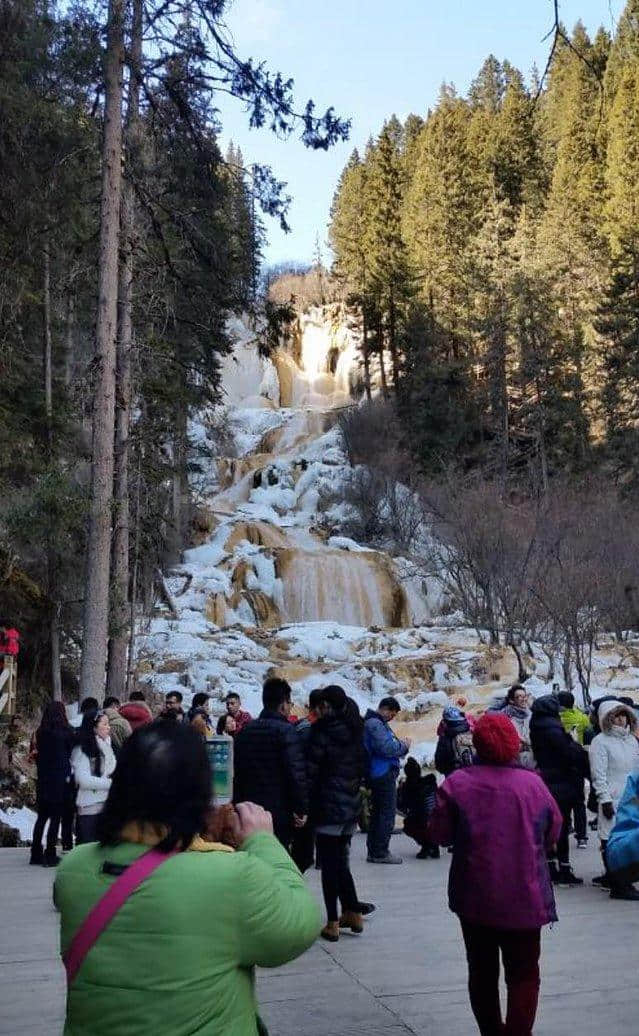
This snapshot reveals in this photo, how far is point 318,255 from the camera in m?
78.1

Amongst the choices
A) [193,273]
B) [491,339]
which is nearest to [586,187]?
[491,339]

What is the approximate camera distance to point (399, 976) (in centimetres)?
478

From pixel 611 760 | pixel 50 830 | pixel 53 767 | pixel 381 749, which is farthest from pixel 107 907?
pixel 50 830

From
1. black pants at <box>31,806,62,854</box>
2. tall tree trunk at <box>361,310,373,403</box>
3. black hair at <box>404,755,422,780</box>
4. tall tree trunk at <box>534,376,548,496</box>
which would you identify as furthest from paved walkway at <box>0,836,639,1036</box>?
tall tree trunk at <box>361,310,373,403</box>

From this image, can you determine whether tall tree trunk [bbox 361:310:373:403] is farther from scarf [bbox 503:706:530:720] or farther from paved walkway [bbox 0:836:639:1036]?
paved walkway [bbox 0:836:639:1036]

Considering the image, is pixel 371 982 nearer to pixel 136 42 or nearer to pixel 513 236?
pixel 136 42

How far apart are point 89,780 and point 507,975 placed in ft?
13.7

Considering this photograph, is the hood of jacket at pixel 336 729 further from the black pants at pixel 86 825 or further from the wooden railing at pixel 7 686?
the wooden railing at pixel 7 686

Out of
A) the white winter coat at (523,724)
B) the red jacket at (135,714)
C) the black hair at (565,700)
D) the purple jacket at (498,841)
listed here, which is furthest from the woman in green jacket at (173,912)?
the black hair at (565,700)

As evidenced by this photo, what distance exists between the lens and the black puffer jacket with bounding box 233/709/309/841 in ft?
17.8

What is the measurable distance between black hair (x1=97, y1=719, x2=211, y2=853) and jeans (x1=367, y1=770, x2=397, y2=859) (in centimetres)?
605

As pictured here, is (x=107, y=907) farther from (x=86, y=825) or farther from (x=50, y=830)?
(x=50, y=830)

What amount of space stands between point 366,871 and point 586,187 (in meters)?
44.4

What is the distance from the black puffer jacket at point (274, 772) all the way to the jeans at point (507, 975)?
6.71 feet
